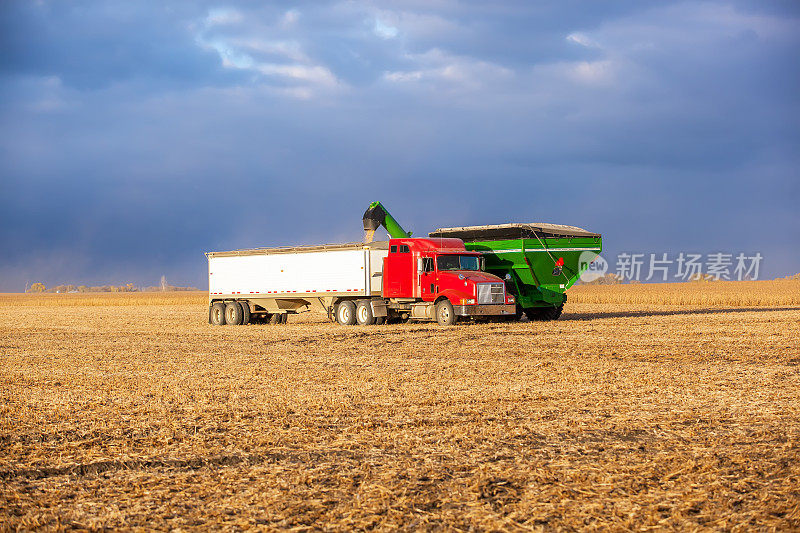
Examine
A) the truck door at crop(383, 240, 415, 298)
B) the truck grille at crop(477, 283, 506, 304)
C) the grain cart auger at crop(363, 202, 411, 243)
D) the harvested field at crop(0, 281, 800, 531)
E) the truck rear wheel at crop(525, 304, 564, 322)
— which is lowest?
the harvested field at crop(0, 281, 800, 531)

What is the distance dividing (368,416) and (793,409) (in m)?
5.24

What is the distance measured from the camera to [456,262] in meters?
28.2

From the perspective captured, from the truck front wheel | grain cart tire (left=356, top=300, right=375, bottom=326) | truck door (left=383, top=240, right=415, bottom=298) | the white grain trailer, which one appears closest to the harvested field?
truck door (left=383, top=240, right=415, bottom=298)

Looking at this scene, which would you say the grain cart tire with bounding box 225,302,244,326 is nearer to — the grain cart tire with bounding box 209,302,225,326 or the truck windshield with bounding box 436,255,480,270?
the grain cart tire with bounding box 209,302,225,326

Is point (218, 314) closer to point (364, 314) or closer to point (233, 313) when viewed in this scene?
point (233, 313)

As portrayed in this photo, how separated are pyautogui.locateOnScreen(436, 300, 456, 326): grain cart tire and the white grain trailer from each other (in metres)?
2.59

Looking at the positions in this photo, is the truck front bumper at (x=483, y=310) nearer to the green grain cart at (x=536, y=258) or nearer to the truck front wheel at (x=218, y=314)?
the green grain cart at (x=536, y=258)

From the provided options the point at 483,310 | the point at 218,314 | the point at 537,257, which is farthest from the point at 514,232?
the point at 218,314

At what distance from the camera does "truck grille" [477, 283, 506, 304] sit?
27219 millimetres

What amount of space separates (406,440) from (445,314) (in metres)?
19.0

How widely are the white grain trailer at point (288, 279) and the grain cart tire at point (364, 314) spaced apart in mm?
357

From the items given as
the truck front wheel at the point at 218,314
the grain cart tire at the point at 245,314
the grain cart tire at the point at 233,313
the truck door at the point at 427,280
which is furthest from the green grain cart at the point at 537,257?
the truck front wheel at the point at 218,314

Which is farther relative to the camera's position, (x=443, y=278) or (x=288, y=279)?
(x=288, y=279)

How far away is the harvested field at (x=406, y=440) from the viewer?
613 centimetres
